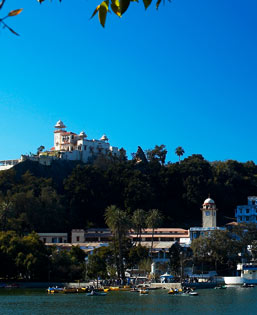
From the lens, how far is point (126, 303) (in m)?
51.5

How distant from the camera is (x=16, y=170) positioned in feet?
341

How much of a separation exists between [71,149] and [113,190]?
573 inches

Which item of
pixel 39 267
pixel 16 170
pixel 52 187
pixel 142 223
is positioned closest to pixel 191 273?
pixel 142 223

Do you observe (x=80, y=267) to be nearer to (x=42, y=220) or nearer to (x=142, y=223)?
(x=142, y=223)

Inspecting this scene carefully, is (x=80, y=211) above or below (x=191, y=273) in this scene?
above

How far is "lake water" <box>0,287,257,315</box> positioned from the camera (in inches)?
1817

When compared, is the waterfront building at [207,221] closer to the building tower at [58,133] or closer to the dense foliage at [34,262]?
the dense foliage at [34,262]

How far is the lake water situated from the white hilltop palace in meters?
48.0

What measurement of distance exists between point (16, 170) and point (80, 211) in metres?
14.0

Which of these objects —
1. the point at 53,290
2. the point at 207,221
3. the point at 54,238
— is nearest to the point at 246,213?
the point at 207,221

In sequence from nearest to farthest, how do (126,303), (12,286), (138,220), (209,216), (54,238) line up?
(126,303)
(12,286)
(138,220)
(54,238)
(209,216)

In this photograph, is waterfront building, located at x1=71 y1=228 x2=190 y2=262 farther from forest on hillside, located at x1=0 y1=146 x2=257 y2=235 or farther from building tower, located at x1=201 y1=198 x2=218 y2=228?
forest on hillside, located at x1=0 y1=146 x2=257 y2=235

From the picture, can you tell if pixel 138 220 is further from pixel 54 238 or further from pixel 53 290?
pixel 53 290

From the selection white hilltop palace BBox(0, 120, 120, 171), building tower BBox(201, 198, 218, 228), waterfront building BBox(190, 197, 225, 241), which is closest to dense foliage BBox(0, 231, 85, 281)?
waterfront building BBox(190, 197, 225, 241)
